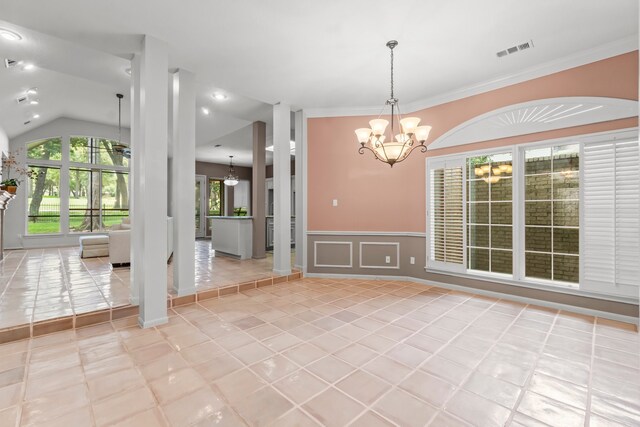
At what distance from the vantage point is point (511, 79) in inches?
152

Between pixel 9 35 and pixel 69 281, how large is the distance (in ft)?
10.1

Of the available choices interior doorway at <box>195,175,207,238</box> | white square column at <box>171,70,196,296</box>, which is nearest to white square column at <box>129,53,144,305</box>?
white square column at <box>171,70,196,296</box>

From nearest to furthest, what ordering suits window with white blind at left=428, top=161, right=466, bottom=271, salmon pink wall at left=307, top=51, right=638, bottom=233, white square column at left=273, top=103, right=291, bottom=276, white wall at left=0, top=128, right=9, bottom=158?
window with white blind at left=428, top=161, right=466, bottom=271 < salmon pink wall at left=307, top=51, right=638, bottom=233 < white square column at left=273, top=103, right=291, bottom=276 < white wall at left=0, top=128, right=9, bottom=158

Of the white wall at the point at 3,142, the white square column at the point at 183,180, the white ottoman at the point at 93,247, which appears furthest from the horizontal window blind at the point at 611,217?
the white wall at the point at 3,142

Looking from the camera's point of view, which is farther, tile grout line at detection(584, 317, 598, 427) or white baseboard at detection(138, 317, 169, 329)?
white baseboard at detection(138, 317, 169, 329)

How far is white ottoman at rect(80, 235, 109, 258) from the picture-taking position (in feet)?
20.1

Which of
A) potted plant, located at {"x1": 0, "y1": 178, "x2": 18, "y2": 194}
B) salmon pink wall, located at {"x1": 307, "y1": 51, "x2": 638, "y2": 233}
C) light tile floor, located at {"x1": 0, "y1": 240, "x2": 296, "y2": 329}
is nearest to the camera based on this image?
light tile floor, located at {"x1": 0, "y1": 240, "x2": 296, "y2": 329}

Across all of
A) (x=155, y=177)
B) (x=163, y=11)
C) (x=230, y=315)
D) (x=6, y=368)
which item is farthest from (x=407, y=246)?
(x=6, y=368)

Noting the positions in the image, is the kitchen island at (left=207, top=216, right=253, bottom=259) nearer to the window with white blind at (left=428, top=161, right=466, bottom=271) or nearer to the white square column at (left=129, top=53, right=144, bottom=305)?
the white square column at (left=129, top=53, right=144, bottom=305)

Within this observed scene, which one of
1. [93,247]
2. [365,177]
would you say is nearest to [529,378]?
[365,177]

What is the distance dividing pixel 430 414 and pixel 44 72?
21.7 feet

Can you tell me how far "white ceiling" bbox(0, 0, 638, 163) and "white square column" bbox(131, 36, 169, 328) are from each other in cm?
35

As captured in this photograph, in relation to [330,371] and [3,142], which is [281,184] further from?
[3,142]

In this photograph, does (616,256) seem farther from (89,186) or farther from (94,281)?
(89,186)
